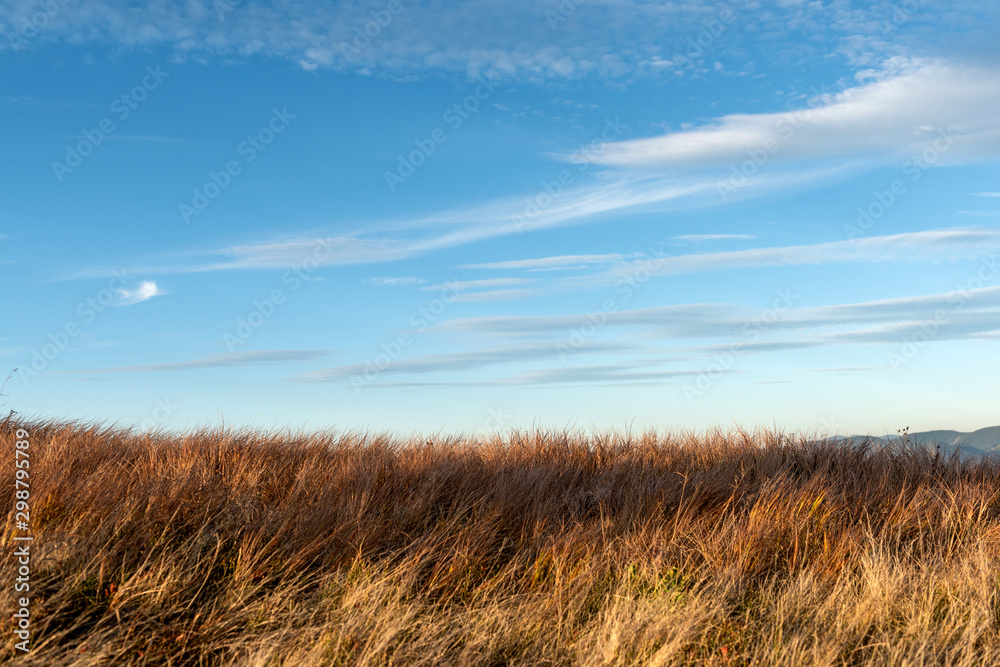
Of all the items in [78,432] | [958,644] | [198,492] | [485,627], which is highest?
[78,432]

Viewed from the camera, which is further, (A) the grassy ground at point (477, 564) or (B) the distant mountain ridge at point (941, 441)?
(B) the distant mountain ridge at point (941, 441)

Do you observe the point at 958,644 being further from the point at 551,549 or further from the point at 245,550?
the point at 245,550

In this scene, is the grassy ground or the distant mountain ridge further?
the distant mountain ridge

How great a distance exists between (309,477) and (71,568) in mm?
2690

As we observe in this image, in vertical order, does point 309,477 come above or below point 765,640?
above

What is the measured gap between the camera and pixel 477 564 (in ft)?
18.8

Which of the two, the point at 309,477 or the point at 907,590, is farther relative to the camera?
the point at 309,477

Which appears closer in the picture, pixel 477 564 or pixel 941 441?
pixel 477 564

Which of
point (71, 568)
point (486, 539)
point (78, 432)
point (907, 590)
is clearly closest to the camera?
point (71, 568)

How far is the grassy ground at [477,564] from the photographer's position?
14.7 feet

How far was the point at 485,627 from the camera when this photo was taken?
15.6 ft

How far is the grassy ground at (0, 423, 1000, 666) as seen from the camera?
448 cm

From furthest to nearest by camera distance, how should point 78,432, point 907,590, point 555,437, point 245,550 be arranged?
point 555,437 → point 78,432 → point 907,590 → point 245,550

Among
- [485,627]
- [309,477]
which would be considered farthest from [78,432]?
[485,627]
